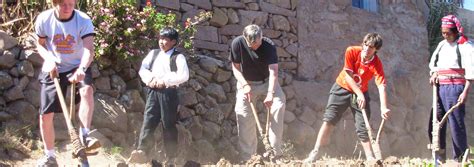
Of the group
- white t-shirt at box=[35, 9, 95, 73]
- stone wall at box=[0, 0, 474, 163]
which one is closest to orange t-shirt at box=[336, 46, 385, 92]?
stone wall at box=[0, 0, 474, 163]

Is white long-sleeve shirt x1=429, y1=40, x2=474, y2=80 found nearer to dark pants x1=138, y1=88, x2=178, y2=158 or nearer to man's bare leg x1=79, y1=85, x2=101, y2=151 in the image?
dark pants x1=138, y1=88, x2=178, y2=158

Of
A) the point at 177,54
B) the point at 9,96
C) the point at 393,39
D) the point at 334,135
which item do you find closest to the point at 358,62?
the point at 177,54

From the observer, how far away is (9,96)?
604 centimetres

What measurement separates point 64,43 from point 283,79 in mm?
3993

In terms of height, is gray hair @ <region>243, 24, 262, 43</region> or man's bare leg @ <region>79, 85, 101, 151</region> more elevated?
gray hair @ <region>243, 24, 262, 43</region>

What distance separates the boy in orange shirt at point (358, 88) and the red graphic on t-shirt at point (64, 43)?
250 centimetres

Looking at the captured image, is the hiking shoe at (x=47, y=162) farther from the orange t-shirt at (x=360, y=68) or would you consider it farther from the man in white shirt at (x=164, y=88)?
the orange t-shirt at (x=360, y=68)

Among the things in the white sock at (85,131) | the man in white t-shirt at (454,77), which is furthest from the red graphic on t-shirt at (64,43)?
the man in white t-shirt at (454,77)

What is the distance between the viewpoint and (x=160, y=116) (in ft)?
19.8

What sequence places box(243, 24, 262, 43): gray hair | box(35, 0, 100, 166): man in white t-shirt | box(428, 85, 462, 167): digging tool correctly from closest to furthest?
box(35, 0, 100, 166): man in white t-shirt → box(428, 85, 462, 167): digging tool → box(243, 24, 262, 43): gray hair

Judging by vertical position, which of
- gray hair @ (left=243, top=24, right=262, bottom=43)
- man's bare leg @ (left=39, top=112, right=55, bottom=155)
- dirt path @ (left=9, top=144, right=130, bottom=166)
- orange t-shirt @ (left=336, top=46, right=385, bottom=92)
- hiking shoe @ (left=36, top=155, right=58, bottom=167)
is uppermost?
gray hair @ (left=243, top=24, right=262, bottom=43)

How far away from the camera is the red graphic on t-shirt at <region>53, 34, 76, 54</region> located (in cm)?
477

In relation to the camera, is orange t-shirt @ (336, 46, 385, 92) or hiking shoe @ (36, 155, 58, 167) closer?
hiking shoe @ (36, 155, 58, 167)

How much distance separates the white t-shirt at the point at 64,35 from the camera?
187 inches
